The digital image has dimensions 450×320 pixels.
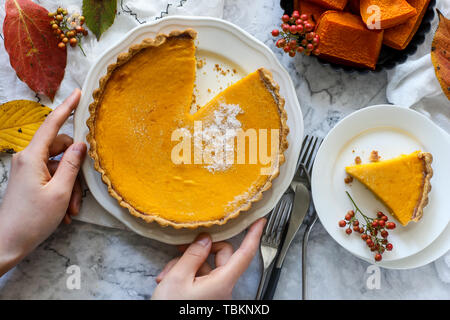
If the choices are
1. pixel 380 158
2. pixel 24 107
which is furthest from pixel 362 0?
pixel 24 107

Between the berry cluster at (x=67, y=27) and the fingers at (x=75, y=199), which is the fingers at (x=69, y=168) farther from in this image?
the berry cluster at (x=67, y=27)

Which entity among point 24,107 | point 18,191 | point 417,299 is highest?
point 24,107

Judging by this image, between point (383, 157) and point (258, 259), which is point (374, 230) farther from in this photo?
point (258, 259)

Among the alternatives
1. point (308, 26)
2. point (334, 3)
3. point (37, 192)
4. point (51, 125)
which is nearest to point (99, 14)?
point (51, 125)

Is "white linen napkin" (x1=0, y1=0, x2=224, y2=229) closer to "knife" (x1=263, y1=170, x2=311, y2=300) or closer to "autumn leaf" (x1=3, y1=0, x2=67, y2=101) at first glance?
"autumn leaf" (x1=3, y1=0, x2=67, y2=101)
